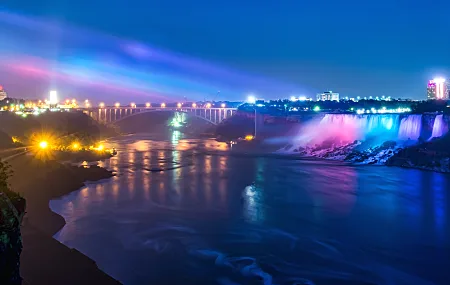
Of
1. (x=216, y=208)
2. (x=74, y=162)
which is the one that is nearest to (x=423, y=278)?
(x=216, y=208)

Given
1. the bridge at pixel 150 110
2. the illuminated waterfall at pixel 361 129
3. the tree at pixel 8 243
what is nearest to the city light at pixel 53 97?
the bridge at pixel 150 110

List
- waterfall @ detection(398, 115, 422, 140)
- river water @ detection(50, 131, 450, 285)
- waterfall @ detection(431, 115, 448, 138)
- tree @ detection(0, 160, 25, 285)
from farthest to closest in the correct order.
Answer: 1. waterfall @ detection(398, 115, 422, 140)
2. waterfall @ detection(431, 115, 448, 138)
3. river water @ detection(50, 131, 450, 285)
4. tree @ detection(0, 160, 25, 285)

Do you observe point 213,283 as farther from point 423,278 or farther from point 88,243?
point 423,278

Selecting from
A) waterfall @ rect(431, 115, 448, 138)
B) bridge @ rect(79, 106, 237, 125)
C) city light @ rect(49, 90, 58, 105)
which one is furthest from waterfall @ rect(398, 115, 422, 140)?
city light @ rect(49, 90, 58, 105)

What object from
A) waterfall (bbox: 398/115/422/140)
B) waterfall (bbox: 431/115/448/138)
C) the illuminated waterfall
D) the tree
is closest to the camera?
the tree

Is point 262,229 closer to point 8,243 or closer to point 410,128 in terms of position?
point 8,243

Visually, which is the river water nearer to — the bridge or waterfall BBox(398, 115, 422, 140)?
waterfall BBox(398, 115, 422, 140)
